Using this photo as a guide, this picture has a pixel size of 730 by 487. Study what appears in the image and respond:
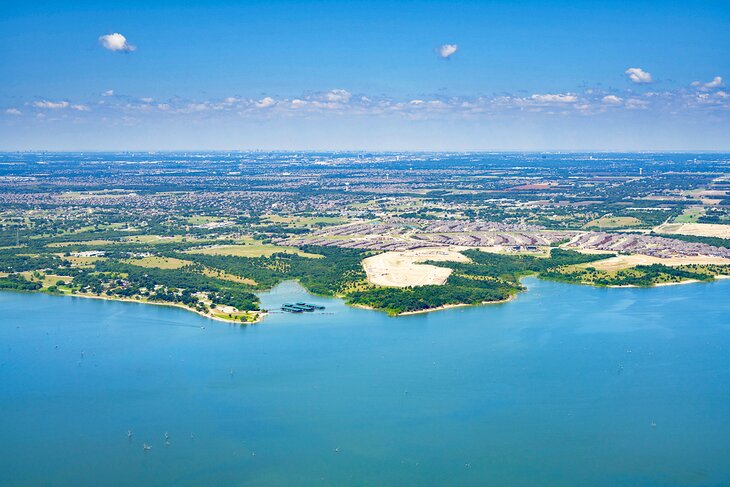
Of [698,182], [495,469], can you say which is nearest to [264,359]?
[495,469]

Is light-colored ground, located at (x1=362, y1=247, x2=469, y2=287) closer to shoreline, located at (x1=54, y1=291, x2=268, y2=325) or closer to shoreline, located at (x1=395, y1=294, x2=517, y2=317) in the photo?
shoreline, located at (x1=395, y1=294, x2=517, y2=317)

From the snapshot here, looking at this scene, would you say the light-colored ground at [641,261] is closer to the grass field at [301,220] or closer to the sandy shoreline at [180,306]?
the sandy shoreline at [180,306]

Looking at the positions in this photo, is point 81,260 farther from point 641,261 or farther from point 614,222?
point 614,222

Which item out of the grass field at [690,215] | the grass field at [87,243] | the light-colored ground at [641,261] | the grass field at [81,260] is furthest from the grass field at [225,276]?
the grass field at [690,215]

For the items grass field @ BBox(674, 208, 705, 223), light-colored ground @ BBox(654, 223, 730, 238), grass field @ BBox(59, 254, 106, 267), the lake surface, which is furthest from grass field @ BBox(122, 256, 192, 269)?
grass field @ BBox(674, 208, 705, 223)

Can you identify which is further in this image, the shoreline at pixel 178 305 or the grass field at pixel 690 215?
the grass field at pixel 690 215

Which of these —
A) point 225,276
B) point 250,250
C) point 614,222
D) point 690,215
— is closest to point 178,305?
point 225,276

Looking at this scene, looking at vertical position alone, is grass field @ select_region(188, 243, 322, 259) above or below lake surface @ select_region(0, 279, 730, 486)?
above
